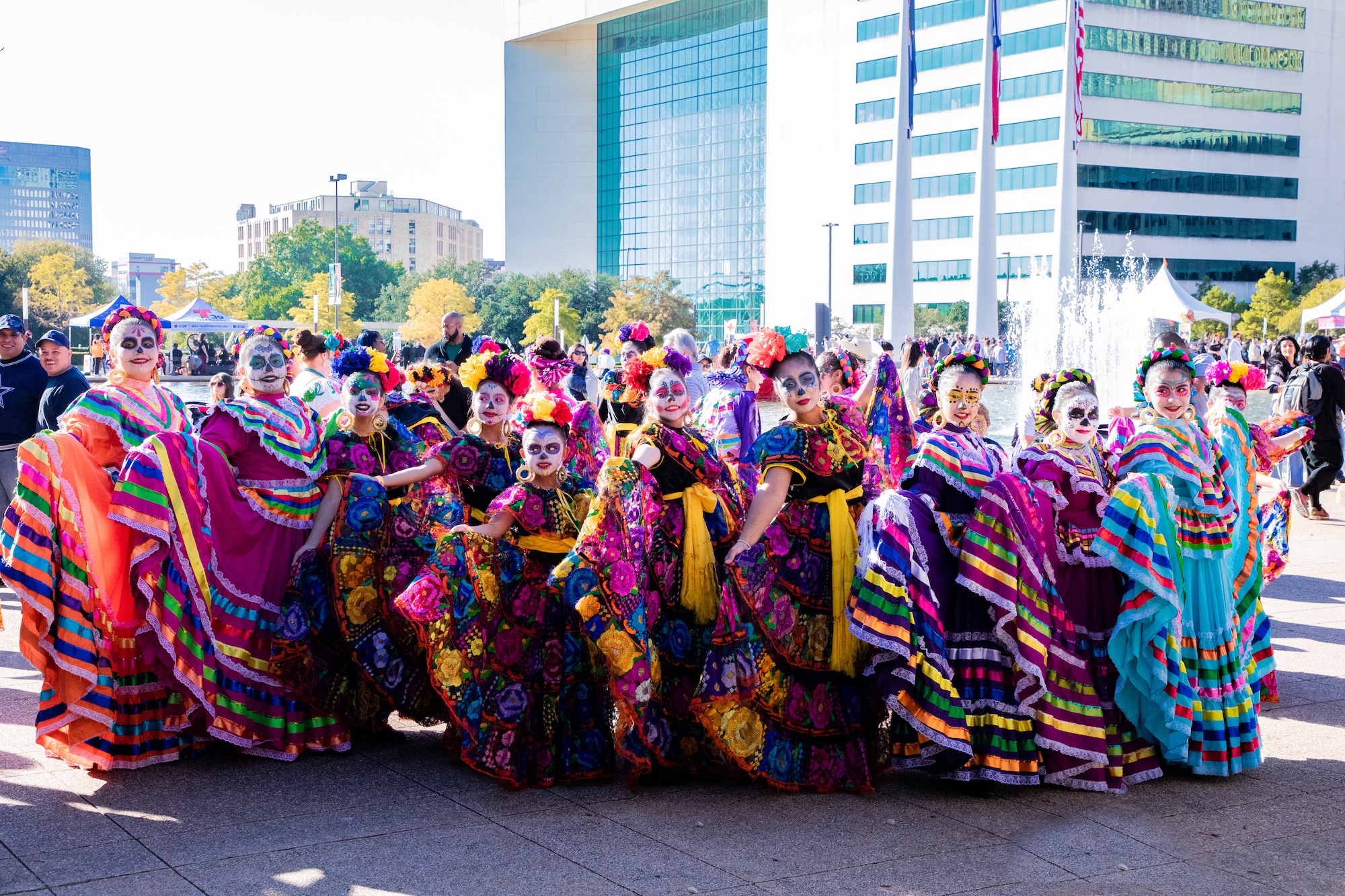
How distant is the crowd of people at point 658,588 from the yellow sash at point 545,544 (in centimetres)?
2

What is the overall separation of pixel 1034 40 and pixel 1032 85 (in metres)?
2.22

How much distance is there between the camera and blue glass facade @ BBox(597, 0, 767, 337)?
293 feet

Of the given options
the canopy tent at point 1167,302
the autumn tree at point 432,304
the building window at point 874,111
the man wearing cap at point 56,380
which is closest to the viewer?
the man wearing cap at point 56,380

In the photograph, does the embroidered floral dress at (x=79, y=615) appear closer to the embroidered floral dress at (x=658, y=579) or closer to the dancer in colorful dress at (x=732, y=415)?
the embroidered floral dress at (x=658, y=579)

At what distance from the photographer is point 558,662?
5.08 metres

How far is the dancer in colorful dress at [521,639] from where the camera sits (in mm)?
5008

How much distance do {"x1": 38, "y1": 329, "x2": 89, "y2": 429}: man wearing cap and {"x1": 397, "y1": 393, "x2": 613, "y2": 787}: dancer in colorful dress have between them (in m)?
4.24

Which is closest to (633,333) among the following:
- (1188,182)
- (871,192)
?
(871,192)

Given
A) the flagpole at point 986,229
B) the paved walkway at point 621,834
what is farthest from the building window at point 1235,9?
the paved walkway at point 621,834

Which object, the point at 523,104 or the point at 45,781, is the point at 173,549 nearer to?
the point at 45,781

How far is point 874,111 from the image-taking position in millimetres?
67938

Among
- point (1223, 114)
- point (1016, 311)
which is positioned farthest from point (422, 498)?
point (1223, 114)

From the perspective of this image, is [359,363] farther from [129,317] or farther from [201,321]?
[201,321]

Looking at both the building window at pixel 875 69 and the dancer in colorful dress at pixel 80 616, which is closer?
the dancer in colorful dress at pixel 80 616
